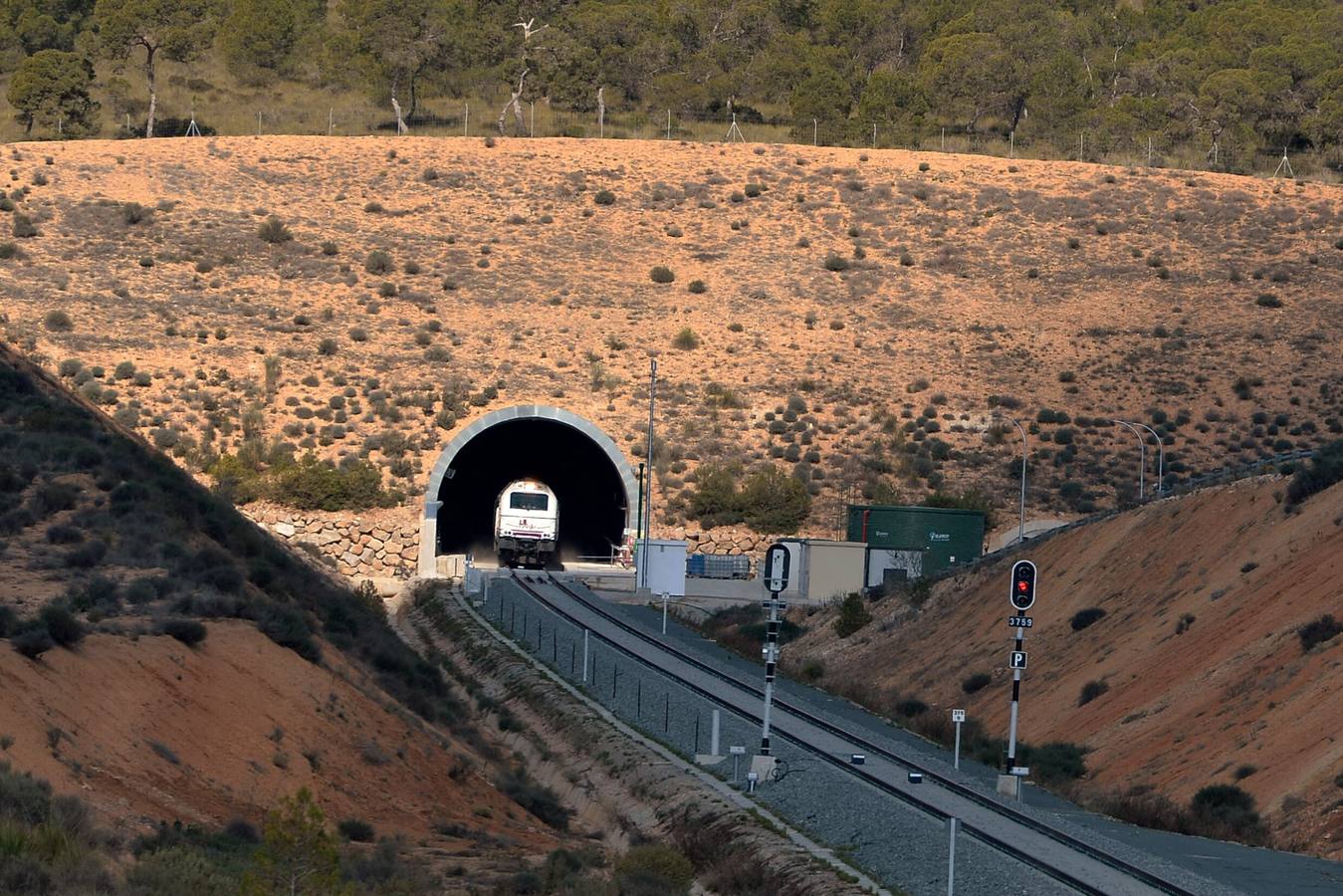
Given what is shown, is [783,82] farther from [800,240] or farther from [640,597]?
[640,597]

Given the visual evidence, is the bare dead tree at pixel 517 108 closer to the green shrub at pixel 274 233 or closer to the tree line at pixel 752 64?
the tree line at pixel 752 64

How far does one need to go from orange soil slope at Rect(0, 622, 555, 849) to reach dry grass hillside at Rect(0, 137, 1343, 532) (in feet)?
125

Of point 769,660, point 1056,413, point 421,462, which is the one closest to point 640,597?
point 421,462

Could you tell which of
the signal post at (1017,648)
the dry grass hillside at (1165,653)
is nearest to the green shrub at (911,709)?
the dry grass hillside at (1165,653)

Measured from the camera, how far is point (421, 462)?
64.4 metres

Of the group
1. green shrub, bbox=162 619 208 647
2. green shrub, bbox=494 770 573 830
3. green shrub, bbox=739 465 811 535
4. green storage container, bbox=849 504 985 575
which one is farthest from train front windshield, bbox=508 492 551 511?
green shrub, bbox=162 619 208 647

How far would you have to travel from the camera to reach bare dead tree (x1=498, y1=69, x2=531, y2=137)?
98.5m

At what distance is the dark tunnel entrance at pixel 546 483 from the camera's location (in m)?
66.8

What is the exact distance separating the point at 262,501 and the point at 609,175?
3427 cm

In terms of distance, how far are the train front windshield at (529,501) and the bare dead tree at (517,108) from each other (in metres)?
39.8

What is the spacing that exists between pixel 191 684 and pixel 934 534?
3234 centimetres

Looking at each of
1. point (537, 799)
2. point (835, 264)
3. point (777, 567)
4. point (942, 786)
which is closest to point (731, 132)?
point (835, 264)

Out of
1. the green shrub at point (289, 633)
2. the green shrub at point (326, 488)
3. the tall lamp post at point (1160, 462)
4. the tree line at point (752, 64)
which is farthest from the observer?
the tree line at point (752, 64)

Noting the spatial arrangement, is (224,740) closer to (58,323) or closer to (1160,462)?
(1160,462)
